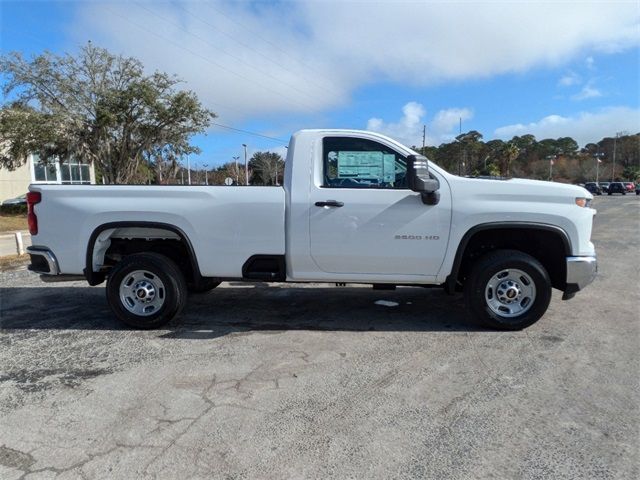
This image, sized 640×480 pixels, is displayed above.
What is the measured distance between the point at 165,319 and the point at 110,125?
95.8ft

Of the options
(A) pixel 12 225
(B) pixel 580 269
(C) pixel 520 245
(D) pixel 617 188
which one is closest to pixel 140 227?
(C) pixel 520 245

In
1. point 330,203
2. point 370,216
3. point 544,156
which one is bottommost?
point 370,216

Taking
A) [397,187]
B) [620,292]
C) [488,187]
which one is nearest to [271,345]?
[397,187]

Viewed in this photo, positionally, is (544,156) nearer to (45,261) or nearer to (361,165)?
(361,165)

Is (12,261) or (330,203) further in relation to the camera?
(12,261)

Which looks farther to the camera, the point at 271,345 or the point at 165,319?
the point at 165,319

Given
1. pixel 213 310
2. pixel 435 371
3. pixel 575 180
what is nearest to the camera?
pixel 435 371

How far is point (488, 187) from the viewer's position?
506 centimetres

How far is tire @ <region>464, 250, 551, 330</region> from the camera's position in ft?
16.9

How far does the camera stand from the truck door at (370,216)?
16.7 feet

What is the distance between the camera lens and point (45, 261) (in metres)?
5.41

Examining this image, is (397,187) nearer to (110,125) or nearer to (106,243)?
(106,243)

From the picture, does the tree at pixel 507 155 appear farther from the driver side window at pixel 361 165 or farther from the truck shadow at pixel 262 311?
the driver side window at pixel 361 165

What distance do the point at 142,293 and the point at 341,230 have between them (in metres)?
2.29
